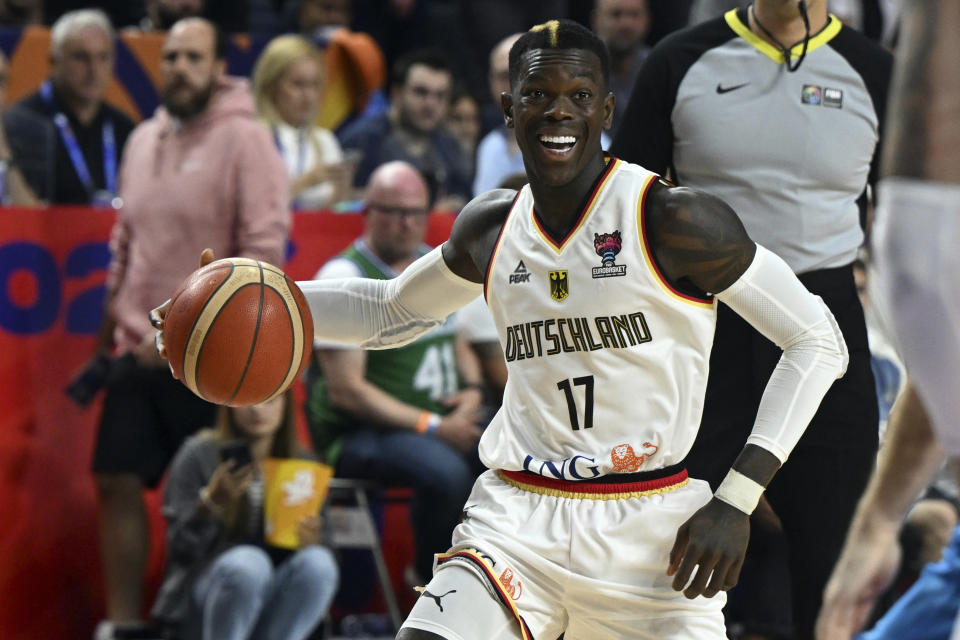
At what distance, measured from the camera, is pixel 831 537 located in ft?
13.8

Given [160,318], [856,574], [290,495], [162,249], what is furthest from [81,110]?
[856,574]

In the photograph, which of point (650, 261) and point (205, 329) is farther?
point (205, 329)

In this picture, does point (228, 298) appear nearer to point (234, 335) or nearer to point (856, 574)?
point (234, 335)

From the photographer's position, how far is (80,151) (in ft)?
24.5

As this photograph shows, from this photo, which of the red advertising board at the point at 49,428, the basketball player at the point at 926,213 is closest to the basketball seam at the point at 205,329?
the basketball player at the point at 926,213

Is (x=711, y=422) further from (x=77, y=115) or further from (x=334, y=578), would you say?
(x=77, y=115)

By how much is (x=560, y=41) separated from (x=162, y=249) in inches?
129

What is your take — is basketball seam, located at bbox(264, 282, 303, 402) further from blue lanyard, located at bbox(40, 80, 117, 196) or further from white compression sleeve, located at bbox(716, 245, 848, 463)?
blue lanyard, located at bbox(40, 80, 117, 196)

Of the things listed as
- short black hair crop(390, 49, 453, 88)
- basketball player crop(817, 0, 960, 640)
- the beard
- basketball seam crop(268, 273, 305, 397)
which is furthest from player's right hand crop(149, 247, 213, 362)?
short black hair crop(390, 49, 453, 88)

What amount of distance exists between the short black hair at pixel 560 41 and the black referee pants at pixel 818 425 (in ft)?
3.27

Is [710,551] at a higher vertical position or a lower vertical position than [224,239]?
lower

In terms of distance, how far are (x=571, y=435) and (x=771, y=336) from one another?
0.57 metres

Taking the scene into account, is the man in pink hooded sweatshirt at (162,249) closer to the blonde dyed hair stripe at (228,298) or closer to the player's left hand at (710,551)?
the blonde dyed hair stripe at (228,298)

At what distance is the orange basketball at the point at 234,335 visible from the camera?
3.69 meters
